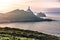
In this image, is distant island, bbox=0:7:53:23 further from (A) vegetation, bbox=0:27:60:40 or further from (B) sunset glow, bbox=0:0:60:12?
(A) vegetation, bbox=0:27:60:40

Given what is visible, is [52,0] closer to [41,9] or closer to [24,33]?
[41,9]

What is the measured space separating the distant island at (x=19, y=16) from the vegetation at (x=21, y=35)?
20 centimetres

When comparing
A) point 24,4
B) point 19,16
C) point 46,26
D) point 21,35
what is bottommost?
point 21,35

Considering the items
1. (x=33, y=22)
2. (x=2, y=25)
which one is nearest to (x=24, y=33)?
(x=33, y=22)

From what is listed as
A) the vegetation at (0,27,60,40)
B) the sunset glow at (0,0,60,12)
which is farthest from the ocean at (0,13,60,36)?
the sunset glow at (0,0,60,12)

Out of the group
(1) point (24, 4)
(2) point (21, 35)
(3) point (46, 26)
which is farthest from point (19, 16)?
(3) point (46, 26)

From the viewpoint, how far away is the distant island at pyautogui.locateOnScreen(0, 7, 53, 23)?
3279 millimetres

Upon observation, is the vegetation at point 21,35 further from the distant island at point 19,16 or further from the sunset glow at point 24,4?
the sunset glow at point 24,4

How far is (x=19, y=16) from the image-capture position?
332cm

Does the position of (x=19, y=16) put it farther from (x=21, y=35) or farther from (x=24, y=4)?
(x=21, y=35)

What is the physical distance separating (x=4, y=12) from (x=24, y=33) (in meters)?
0.59

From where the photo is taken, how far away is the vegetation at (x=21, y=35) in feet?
10.3

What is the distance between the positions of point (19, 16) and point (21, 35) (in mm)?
395

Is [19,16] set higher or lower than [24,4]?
lower
